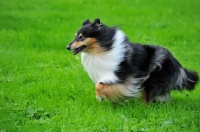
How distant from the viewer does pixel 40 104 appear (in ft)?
21.2

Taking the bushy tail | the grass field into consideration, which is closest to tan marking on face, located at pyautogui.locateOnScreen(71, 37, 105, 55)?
the grass field

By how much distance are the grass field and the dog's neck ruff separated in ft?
1.61

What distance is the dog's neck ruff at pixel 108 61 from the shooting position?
6266 millimetres

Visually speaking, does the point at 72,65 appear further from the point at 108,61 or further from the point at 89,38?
the point at 108,61

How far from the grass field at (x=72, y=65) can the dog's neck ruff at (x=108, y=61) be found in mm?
491

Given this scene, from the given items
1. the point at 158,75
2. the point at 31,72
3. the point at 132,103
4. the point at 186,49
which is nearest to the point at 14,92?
the point at 31,72

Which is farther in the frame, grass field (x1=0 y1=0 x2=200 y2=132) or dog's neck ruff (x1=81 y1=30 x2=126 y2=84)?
dog's neck ruff (x1=81 y1=30 x2=126 y2=84)

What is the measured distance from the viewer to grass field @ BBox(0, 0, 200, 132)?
18.8ft

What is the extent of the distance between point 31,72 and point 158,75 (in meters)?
3.19

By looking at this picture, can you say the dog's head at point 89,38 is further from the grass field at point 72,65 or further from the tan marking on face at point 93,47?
the grass field at point 72,65

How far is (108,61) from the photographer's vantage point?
6.28m

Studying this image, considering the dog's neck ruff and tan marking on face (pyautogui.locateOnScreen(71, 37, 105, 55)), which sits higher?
tan marking on face (pyautogui.locateOnScreen(71, 37, 105, 55))

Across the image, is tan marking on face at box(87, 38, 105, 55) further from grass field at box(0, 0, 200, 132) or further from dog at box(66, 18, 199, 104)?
grass field at box(0, 0, 200, 132)

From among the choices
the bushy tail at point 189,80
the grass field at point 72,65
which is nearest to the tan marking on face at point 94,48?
the grass field at point 72,65
